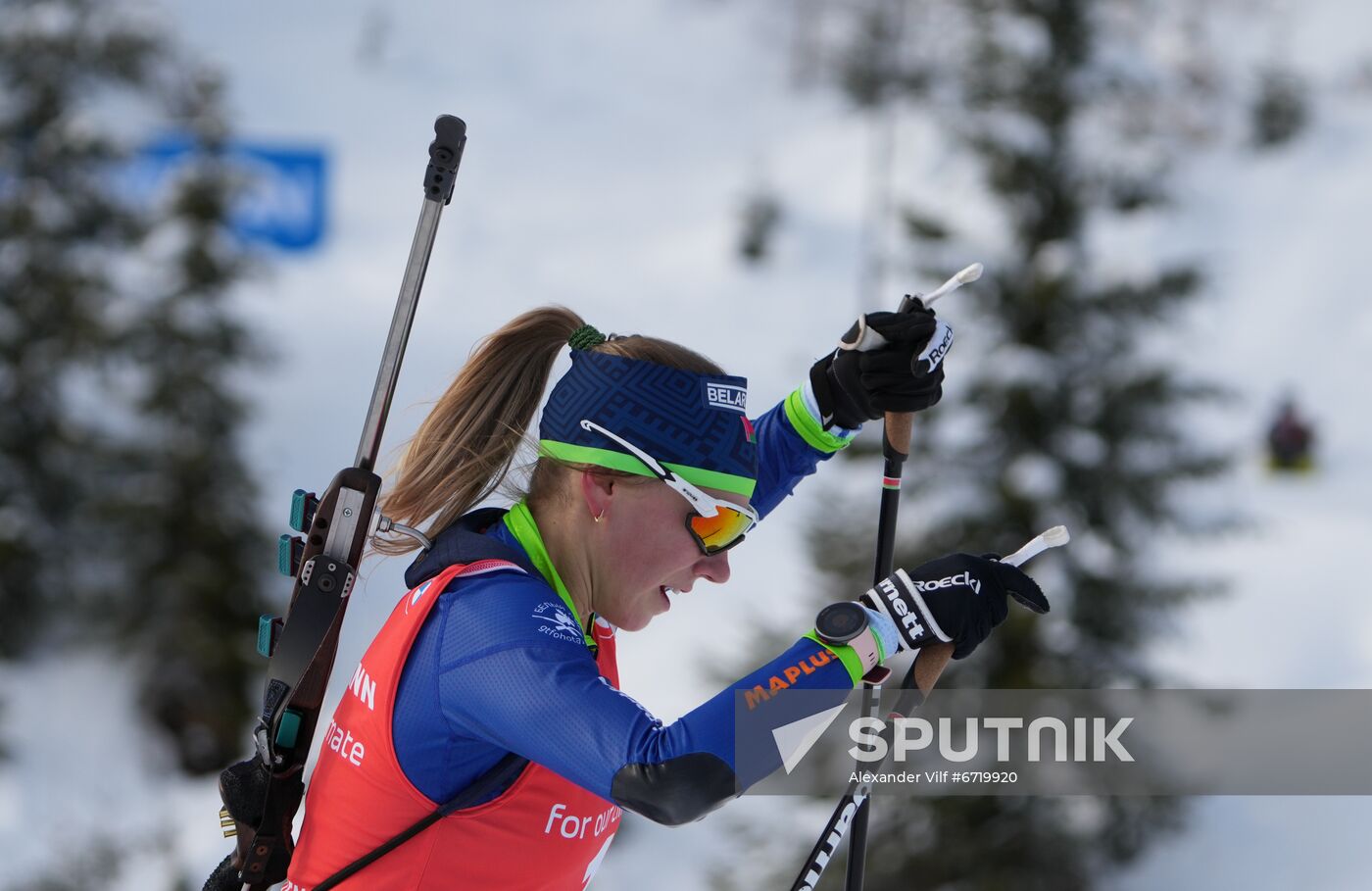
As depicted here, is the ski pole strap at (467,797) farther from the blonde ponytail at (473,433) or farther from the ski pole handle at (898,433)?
the ski pole handle at (898,433)

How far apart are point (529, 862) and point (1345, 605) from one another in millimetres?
16386

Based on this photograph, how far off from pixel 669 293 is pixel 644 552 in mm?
24561

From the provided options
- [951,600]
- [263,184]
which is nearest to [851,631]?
[951,600]

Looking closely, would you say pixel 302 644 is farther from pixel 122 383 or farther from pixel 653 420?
pixel 122 383

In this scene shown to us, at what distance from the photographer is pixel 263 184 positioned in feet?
52.7

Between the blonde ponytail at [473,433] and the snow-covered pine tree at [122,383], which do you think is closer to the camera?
the blonde ponytail at [473,433]

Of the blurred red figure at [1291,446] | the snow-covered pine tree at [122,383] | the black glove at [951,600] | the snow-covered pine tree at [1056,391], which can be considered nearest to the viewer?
the black glove at [951,600]

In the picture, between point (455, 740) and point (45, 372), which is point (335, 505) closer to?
point (455, 740)

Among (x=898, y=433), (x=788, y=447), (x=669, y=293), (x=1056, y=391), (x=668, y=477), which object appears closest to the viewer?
(x=668, y=477)

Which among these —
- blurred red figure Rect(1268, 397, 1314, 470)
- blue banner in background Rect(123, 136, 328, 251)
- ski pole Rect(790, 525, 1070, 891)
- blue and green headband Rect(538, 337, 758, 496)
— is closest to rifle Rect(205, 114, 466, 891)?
blue and green headband Rect(538, 337, 758, 496)

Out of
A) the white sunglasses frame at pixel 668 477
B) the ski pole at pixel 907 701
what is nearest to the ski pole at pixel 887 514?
the ski pole at pixel 907 701

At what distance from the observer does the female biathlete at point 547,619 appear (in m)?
1.86

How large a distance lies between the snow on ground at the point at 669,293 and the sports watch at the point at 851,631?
24.2 ft

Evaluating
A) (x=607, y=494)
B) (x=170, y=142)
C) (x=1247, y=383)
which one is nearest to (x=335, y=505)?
(x=607, y=494)
